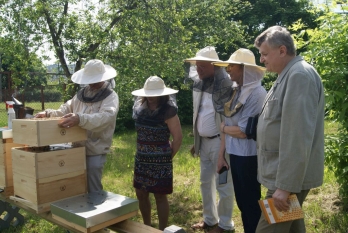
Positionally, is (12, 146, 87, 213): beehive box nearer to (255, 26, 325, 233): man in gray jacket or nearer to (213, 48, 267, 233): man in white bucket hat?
(213, 48, 267, 233): man in white bucket hat

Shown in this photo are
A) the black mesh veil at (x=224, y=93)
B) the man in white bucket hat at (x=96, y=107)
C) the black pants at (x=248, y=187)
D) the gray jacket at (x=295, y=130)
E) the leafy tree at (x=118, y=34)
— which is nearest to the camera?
the gray jacket at (x=295, y=130)

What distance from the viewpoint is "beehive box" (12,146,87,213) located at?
2.64 m

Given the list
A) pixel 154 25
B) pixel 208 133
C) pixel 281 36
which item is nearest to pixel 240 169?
pixel 208 133

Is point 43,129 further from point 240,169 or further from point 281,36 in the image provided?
point 281,36

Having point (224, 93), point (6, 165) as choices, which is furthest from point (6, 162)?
point (224, 93)

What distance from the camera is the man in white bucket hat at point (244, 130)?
2818 mm

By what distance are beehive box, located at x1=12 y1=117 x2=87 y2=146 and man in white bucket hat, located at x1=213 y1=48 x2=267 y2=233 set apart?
1259 millimetres

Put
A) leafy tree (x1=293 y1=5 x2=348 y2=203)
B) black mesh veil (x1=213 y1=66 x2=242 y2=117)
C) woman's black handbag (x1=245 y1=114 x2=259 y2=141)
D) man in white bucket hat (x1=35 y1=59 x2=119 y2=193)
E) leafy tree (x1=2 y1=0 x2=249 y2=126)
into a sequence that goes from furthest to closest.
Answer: leafy tree (x1=2 y1=0 x2=249 y2=126), leafy tree (x1=293 y1=5 x2=348 y2=203), man in white bucket hat (x1=35 y1=59 x2=119 y2=193), black mesh veil (x1=213 y1=66 x2=242 y2=117), woman's black handbag (x1=245 y1=114 x2=259 y2=141)

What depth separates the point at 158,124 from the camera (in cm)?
319

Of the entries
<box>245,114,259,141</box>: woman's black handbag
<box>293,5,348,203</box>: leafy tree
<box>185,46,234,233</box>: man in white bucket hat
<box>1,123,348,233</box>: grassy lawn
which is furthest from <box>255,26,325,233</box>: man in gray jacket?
<box>1,123,348,233</box>: grassy lawn

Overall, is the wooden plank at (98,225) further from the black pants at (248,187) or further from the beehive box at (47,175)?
the black pants at (248,187)

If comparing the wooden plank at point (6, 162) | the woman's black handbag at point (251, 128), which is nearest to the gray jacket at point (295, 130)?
the woman's black handbag at point (251, 128)

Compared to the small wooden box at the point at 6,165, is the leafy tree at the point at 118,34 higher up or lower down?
higher up

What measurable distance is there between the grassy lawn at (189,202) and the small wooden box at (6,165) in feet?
3.63
